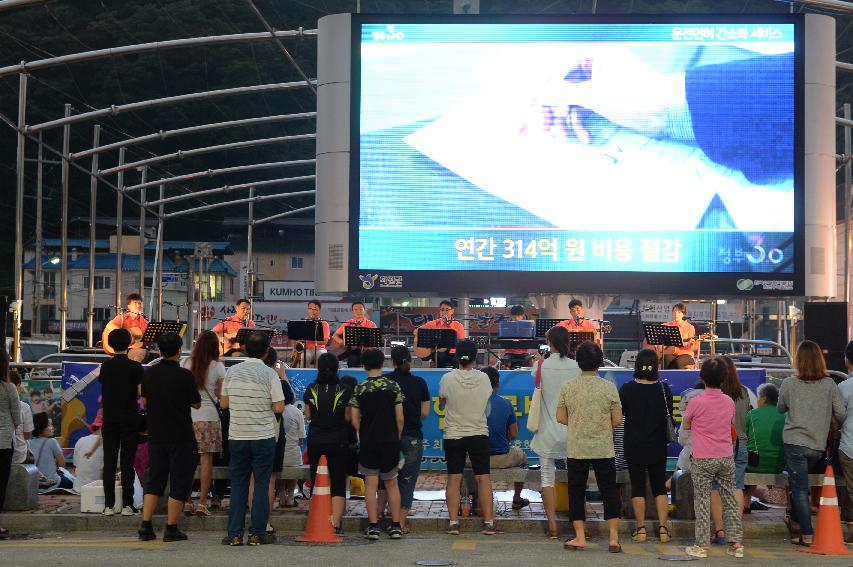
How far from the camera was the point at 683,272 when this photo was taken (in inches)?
681

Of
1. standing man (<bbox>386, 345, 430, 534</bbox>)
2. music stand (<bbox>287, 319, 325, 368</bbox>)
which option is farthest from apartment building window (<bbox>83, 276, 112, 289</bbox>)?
standing man (<bbox>386, 345, 430, 534</bbox>)

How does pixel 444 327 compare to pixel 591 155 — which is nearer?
pixel 591 155

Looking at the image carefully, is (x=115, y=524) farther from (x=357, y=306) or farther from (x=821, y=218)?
(x=821, y=218)

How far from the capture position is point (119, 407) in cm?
1237

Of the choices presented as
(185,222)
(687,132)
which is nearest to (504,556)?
(687,132)

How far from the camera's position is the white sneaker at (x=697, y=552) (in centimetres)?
1088

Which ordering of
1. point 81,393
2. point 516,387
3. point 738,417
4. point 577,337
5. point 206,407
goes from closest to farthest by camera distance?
point 738,417, point 206,407, point 516,387, point 81,393, point 577,337

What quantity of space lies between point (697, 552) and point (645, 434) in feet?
4.28

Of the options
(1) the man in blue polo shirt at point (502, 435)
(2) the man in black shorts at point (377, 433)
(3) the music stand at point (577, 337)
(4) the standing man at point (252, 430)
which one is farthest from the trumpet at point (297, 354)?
(4) the standing man at point (252, 430)

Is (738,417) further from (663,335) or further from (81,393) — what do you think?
(81,393)

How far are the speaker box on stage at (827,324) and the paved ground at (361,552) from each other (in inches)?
257

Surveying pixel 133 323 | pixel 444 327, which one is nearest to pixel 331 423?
pixel 444 327

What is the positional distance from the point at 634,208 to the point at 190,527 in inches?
319

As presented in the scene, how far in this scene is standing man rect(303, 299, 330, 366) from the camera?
20.1 m
